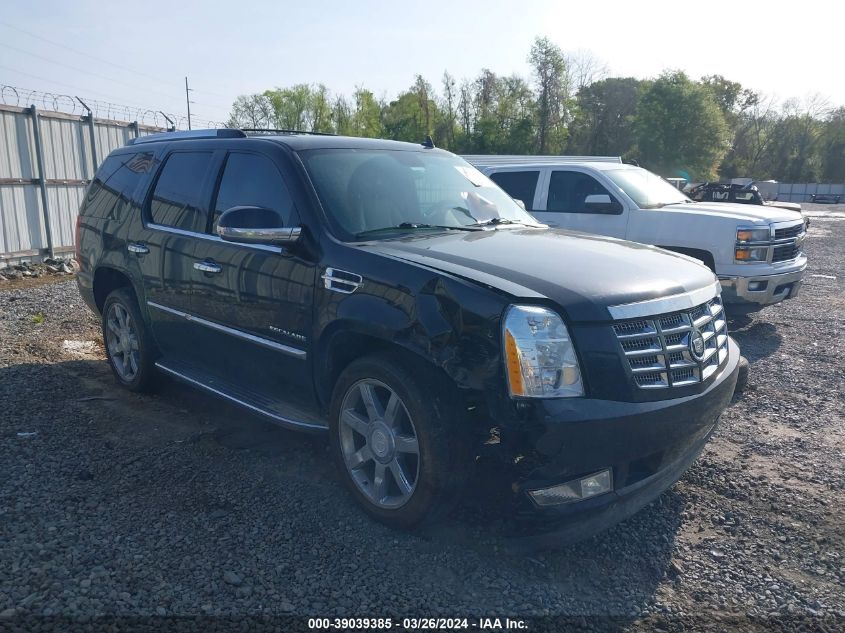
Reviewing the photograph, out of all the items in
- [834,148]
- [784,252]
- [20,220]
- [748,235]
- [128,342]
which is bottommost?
[128,342]

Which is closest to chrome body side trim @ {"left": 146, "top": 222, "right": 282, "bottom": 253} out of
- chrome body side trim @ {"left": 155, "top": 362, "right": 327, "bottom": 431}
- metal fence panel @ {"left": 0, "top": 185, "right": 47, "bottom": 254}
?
chrome body side trim @ {"left": 155, "top": 362, "right": 327, "bottom": 431}

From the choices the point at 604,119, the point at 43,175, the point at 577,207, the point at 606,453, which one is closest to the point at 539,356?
the point at 606,453

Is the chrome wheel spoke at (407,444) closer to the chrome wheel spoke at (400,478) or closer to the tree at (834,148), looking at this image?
the chrome wheel spoke at (400,478)

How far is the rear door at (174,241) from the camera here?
4617 mm

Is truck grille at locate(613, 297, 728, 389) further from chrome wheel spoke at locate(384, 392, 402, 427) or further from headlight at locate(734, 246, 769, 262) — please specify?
headlight at locate(734, 246, 769, 262)

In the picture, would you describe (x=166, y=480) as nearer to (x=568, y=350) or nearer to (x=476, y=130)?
(x=568, y=350)

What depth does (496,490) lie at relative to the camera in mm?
3658

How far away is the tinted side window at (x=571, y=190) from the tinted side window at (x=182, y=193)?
17.9 feet

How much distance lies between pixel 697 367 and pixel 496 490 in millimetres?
1222

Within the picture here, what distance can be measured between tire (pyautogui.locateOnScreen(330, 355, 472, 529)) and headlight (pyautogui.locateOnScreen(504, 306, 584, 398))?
0.39 m

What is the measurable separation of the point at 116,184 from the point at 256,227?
102 inches

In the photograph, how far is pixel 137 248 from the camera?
5.11 meters

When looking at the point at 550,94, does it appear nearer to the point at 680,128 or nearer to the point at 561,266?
the point at 680,128

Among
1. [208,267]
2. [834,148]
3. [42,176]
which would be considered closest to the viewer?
[208,267]
